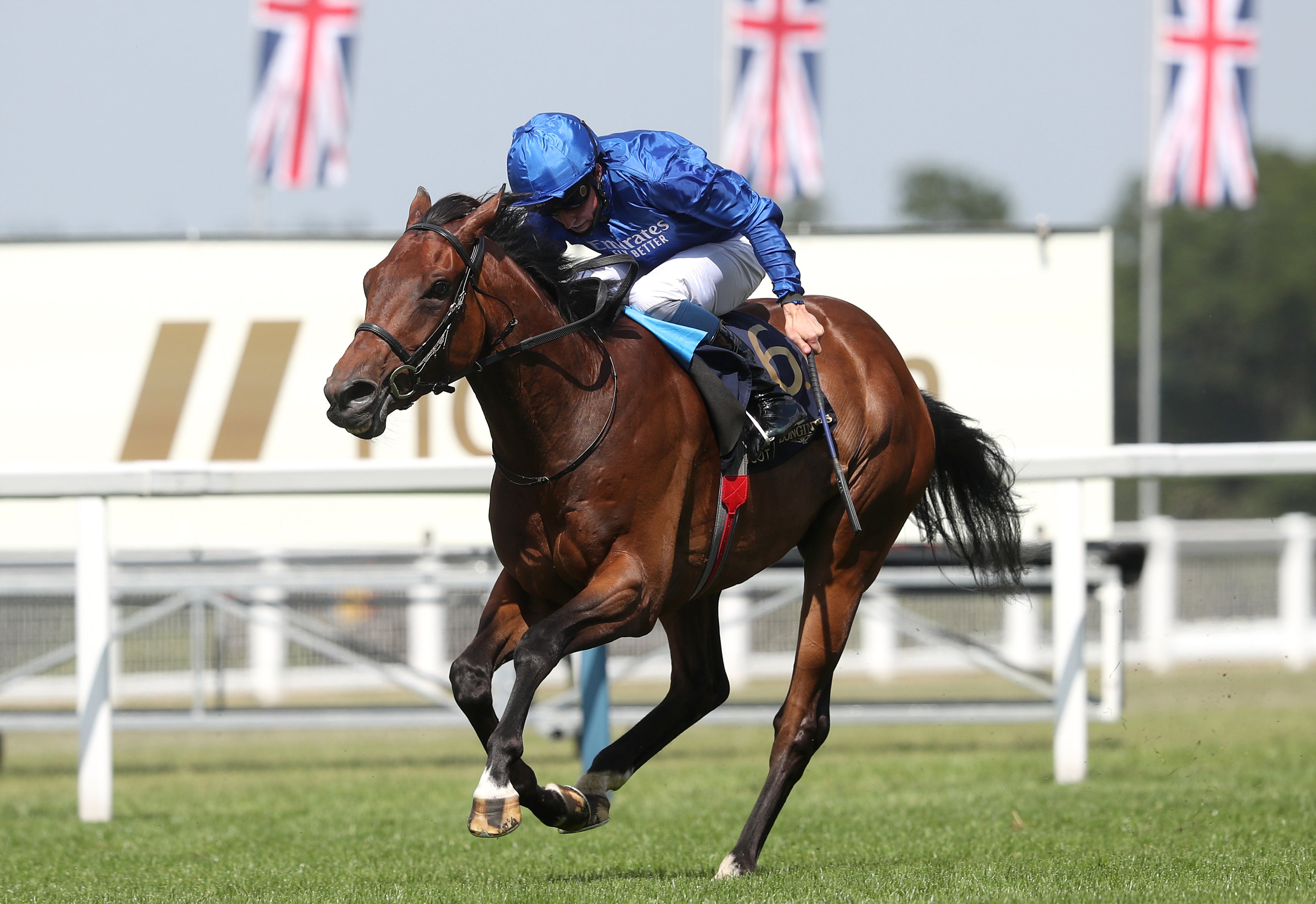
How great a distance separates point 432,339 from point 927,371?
6.81 m

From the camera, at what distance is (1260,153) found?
2552 inches

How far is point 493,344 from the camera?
3.97 metres

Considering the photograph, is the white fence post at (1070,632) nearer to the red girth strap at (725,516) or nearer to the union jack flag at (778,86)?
the red girth strap at (725,516)

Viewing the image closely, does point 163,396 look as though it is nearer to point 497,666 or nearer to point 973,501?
point 973,501

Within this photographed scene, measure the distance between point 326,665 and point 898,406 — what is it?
7.18 m

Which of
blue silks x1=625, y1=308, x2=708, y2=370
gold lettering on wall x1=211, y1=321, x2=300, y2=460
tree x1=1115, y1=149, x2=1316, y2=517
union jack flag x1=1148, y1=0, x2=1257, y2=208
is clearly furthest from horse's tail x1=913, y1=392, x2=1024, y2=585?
tree x1=1115, y1=149, x2=1316, y2=517

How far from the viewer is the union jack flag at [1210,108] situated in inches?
703

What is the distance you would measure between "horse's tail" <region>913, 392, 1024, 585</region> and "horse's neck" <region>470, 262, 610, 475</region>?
1747 mm

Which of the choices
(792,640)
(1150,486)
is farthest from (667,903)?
(1150,486)

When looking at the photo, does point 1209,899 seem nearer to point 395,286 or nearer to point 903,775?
point 395,286

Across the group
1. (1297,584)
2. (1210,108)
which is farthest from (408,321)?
(1210,108)

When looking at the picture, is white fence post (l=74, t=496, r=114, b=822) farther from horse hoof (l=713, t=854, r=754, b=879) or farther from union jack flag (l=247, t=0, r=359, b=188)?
union jack flag (l=247, t=0, r=359, b=188)

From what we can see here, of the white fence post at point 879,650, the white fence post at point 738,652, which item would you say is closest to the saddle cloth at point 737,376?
the white fence post at point 738,652

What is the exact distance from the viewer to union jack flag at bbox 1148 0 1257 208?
1784 cm
